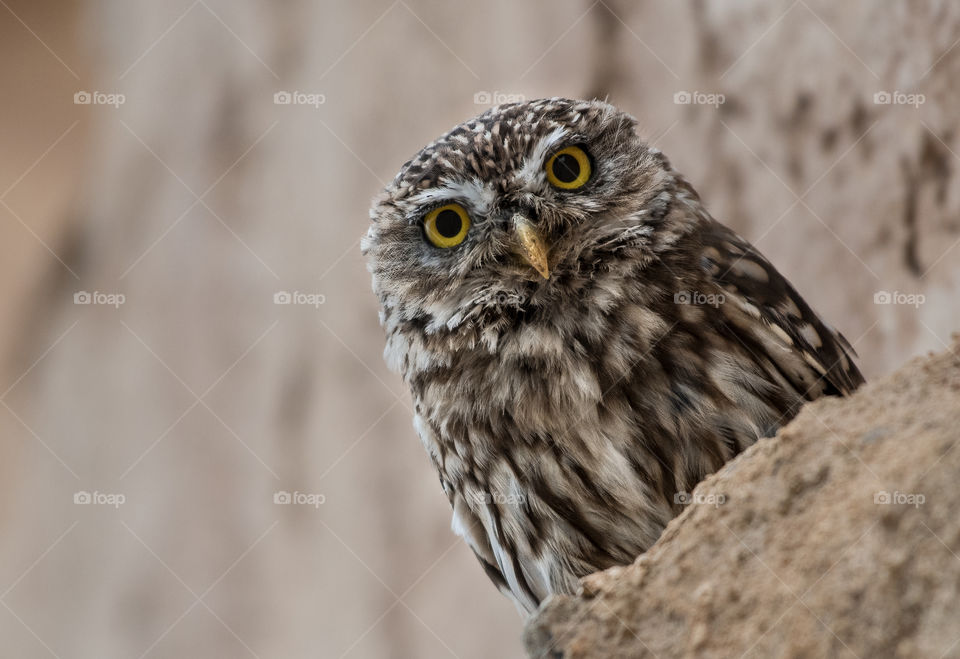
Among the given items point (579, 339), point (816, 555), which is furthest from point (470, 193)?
point (816, 555)

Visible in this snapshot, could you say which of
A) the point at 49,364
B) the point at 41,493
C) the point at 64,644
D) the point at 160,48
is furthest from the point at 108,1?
the point at 64,644

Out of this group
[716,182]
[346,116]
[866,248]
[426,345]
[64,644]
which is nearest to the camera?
[426,345]

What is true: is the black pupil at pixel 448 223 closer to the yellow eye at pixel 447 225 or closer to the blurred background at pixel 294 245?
the yellow eye at pixel 447 225

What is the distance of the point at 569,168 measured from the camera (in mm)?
2848

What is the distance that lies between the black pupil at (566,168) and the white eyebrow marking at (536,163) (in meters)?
0.06

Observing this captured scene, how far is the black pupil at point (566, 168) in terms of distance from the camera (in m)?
2.83

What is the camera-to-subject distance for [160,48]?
20.3ft

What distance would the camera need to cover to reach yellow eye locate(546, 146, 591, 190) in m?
2.81

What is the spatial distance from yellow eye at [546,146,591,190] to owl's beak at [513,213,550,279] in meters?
0.23

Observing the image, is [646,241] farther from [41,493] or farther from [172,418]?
[41,493]

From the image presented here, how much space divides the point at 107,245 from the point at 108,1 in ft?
5.86

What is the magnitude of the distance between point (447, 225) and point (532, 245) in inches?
17.4

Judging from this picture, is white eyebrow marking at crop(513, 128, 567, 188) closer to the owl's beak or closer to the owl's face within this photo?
the owl's face

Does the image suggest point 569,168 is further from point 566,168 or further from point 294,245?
point 294,245
